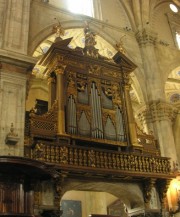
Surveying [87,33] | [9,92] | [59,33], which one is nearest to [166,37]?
[87,33]

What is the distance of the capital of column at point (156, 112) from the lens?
13.4 metres

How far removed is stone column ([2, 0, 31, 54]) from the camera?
10.8 meters

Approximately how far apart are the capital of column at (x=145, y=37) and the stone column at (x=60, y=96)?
552 centimetres

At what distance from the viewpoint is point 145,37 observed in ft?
51.0

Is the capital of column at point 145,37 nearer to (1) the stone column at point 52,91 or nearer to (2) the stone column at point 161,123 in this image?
(2) the stone column at point 161,123

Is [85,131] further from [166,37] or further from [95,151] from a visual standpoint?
[166,37]

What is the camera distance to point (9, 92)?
9883 mm

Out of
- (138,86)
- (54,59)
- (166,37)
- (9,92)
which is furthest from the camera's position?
(166,37)

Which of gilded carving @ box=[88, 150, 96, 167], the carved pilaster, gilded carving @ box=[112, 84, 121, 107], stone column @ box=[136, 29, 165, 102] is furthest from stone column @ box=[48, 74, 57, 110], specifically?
stone column @ box=[136, 29, 165, 102]

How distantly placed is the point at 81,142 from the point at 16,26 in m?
4.47

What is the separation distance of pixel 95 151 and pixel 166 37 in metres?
9.77

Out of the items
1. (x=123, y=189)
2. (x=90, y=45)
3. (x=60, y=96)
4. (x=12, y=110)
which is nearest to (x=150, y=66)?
(x=90, y=45)

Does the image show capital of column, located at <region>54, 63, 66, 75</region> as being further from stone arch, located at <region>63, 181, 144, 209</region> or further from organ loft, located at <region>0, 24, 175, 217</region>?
stone arch, located at <region>63, 181, 144, 209</region>

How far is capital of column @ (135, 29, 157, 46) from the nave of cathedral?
0.05 meters
